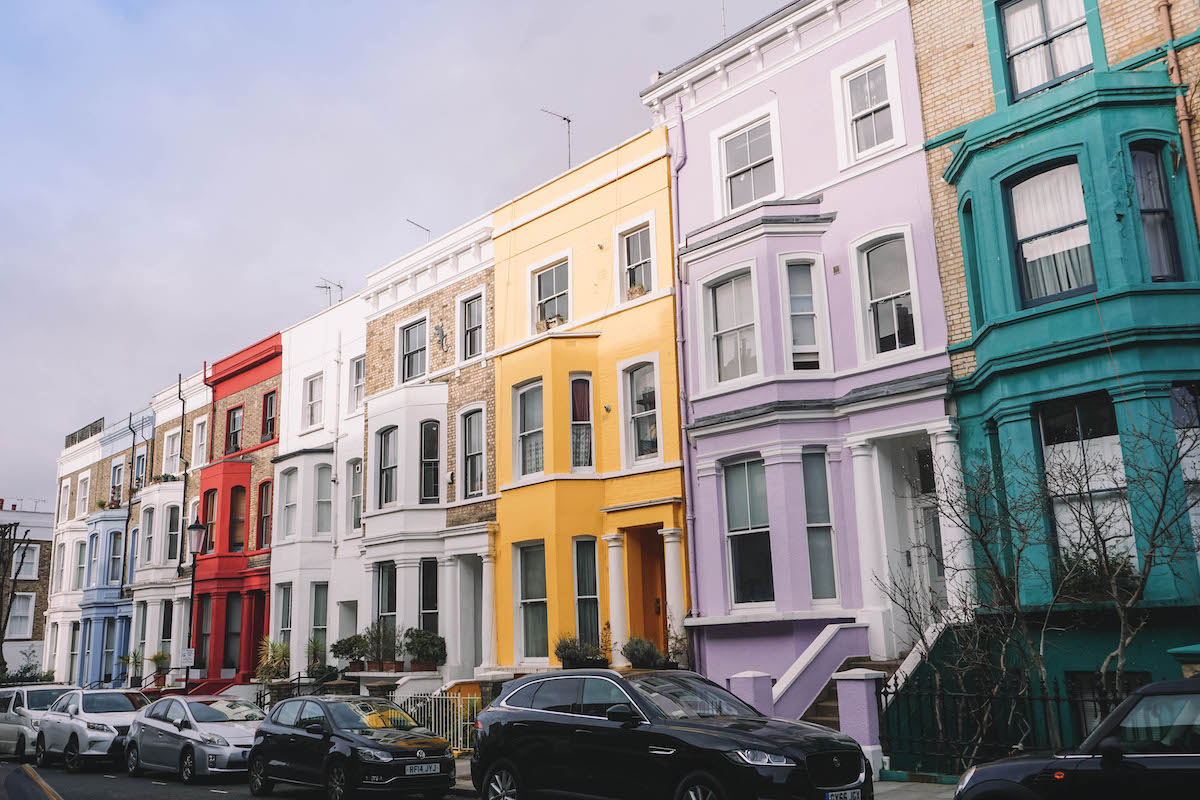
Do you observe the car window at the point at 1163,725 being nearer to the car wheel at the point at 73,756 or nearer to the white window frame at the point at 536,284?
the white window frame at the point at 536,284

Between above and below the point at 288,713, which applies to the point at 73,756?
A: below

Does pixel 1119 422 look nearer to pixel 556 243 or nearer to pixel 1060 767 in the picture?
pixel 1060 767

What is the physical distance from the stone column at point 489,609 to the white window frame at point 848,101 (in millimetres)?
11300

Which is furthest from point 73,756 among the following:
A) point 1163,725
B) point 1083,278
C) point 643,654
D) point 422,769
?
point 1083,278

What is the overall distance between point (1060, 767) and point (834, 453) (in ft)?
31.8

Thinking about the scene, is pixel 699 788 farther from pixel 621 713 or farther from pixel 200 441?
pixel 200 441

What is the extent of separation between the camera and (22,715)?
2280 centimetres

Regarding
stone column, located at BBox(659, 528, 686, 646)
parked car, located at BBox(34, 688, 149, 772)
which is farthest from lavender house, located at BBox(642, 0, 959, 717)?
parked car, located at BBox(34, 688, 149, 772)

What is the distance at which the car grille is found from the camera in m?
8.80

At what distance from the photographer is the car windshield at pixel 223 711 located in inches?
695

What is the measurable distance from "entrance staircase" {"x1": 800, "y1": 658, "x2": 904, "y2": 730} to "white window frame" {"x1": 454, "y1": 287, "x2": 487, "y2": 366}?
12.1m

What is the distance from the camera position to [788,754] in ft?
28.8

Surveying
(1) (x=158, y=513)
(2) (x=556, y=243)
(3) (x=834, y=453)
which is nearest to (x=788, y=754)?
(3) (x=834, y=453)

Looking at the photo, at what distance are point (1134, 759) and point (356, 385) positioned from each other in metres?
24.3
